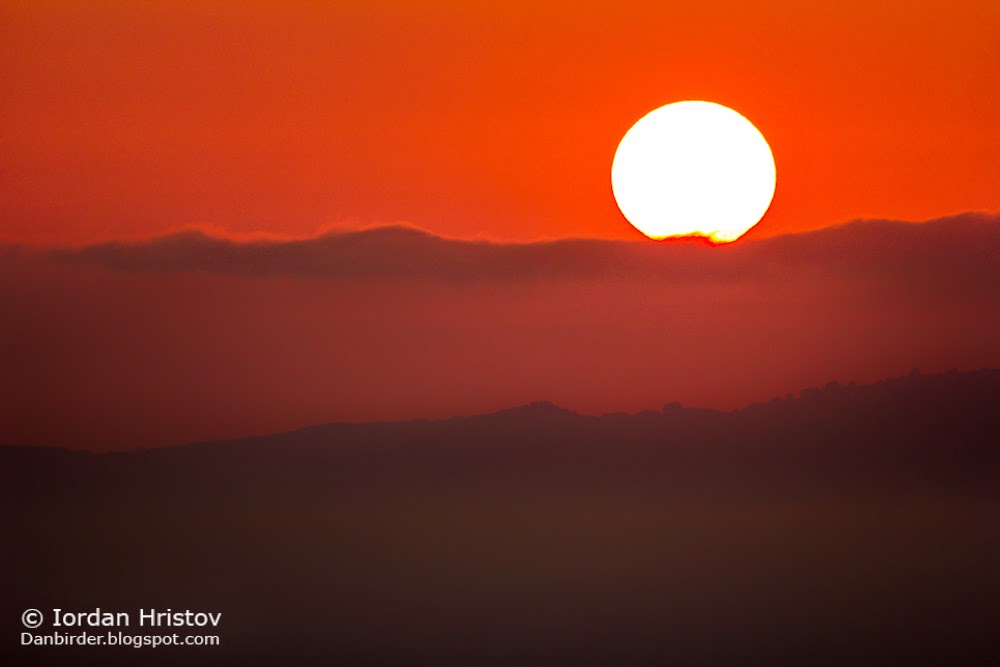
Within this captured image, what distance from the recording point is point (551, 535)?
268cm

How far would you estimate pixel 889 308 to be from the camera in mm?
2682

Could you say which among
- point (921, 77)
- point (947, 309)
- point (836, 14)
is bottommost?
point (947, 309)

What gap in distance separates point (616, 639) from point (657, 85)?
1.49 m

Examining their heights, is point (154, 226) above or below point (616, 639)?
above

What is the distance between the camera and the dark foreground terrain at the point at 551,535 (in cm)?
265

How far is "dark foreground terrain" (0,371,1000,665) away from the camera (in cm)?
265

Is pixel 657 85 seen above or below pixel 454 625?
above

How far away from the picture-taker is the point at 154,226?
2711 millimetres

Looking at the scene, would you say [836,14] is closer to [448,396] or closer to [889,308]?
[889,308]

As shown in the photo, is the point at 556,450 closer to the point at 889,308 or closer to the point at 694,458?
the point at 694,458

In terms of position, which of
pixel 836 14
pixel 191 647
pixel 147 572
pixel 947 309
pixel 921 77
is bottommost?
pixel 191 647

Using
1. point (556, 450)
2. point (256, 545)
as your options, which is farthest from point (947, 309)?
point (256, 545)

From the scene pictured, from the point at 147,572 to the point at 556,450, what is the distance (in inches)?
44.6

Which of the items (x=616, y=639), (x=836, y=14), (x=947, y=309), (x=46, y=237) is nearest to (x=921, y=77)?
(x=836, y=14)
